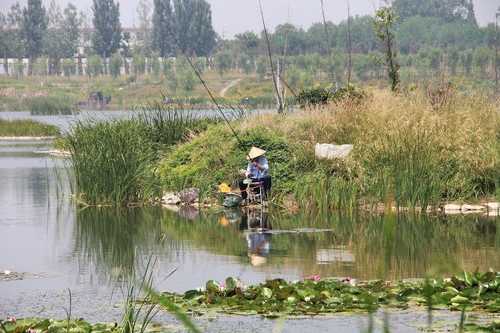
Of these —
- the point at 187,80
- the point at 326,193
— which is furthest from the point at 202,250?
the point at 187,80

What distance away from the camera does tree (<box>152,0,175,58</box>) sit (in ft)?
488

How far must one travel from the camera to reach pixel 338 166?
21.1 meters

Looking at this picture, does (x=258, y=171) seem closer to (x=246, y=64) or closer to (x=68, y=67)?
(x=246, y=64)

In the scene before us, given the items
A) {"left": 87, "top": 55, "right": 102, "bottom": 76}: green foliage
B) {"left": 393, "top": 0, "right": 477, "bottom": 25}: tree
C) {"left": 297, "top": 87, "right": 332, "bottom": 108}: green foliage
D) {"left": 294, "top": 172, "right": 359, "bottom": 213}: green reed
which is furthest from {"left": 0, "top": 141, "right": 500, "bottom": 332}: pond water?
{"left": 393, "top": 0, "right": 477, "bottom": 25}: tree

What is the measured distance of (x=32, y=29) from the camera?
147125 mm

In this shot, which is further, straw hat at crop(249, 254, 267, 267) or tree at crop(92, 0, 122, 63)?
tree at crop(92, 0, 122, 63)

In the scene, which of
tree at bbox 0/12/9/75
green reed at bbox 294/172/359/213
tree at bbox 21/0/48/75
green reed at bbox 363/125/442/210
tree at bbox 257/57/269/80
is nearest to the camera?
green reed at bbox 363/125/442/210

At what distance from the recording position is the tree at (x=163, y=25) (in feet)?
488

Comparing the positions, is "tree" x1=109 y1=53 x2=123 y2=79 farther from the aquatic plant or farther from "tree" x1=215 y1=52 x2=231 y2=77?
the aquatic plant

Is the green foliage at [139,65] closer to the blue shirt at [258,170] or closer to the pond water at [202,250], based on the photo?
the pond water at [202,250]

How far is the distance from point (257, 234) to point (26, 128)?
123 ft

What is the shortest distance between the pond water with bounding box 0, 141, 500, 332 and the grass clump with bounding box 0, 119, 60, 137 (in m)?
30.1

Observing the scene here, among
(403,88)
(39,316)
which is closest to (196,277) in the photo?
(39,316)

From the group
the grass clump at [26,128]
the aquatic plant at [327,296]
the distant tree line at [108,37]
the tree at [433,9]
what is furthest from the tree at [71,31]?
the aquatic plant at [327,296]
